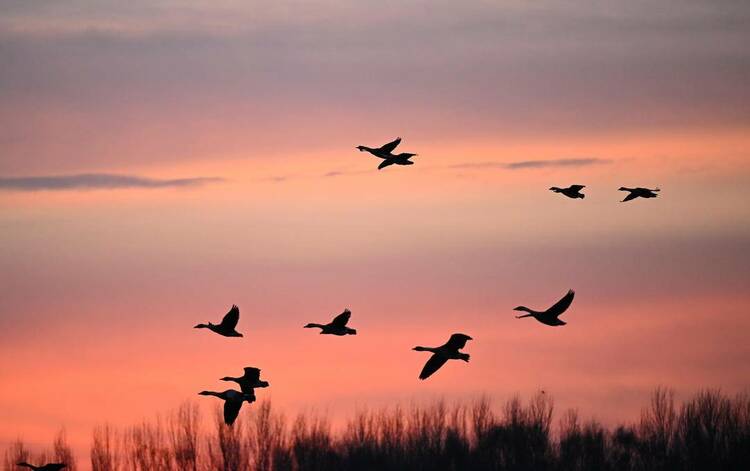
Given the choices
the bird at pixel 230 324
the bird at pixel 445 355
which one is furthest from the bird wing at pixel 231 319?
the bird at pixel 445 355

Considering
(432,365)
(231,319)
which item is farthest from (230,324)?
(432,365)

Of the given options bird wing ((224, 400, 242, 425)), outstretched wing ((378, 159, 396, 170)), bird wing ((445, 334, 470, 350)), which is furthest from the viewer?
outstretched wing ((378, 159, 396, 170))

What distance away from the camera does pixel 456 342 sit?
201 feet

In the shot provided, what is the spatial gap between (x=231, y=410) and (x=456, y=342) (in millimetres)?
7578

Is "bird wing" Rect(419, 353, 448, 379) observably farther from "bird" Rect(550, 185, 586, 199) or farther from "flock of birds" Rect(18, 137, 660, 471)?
"bird" Rect(550, 185, 586, 199)

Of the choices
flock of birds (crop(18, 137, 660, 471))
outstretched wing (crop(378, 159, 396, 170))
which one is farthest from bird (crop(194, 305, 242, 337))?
outstretched wing (crop(378, 159, 396, 170))

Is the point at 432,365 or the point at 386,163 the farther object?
the point at 386,163

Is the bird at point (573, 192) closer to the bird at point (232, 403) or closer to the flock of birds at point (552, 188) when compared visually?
the flock of birds at point (552, 188)

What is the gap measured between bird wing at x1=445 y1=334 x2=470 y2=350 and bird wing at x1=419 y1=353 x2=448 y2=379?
1.48 feet

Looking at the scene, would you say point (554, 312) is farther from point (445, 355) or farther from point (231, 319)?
point (231, 319)

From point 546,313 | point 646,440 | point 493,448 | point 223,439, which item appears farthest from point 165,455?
point 546,313

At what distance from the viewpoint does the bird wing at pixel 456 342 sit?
60.7 meters

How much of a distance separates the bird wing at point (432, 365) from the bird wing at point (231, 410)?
6077 mm

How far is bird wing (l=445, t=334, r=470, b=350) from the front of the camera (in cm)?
6068
